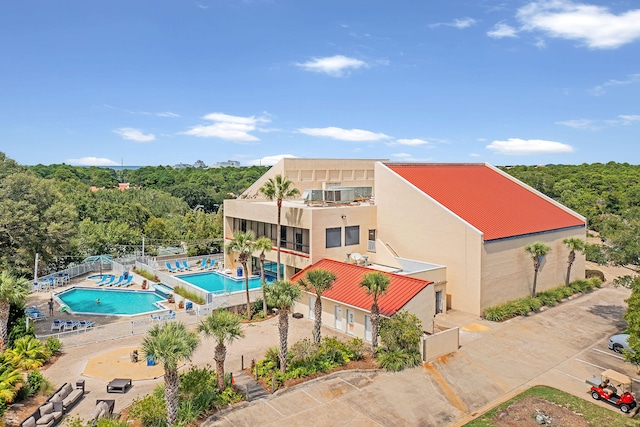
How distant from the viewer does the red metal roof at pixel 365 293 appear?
2581 cm

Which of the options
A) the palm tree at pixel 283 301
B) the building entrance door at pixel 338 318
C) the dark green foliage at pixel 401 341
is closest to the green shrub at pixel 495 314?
the dark green foliage at pixel 401 341

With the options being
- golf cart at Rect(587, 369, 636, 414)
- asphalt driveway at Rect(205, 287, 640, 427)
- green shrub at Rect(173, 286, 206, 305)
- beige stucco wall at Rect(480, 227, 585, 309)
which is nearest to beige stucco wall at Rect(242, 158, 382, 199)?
green shrub at Rect(173, 286, 206, 305)

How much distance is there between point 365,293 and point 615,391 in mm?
13291

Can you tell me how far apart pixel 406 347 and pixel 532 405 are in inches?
250

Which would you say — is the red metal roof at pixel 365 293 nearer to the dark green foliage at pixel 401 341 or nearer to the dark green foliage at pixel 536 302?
the dark green foliage at pixel 401 341

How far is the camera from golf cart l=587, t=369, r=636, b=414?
61.3 feet

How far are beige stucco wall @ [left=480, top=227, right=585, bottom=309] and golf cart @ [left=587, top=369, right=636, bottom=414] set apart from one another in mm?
11404

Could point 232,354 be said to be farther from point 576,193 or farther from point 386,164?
point 576,193

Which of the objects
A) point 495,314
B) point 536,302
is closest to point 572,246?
point 536,302

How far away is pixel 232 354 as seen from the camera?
966 inches

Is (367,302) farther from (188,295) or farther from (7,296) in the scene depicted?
(7,296)

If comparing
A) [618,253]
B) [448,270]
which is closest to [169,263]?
[448,270]

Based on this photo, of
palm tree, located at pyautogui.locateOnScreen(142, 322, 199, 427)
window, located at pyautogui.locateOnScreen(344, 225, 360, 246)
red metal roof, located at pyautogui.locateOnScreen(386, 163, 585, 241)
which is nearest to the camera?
palm tree, located at pyautogui.locateOnScreen(142, 322, 199, 427)

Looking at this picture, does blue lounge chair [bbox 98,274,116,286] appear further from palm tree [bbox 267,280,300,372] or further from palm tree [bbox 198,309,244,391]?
palm tree [bbox 198,309,244,391]
